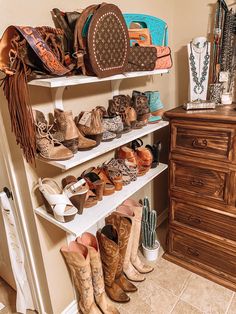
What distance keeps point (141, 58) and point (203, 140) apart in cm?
61

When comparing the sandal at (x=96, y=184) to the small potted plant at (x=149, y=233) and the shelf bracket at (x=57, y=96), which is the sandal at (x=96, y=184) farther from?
the small potted plant at (x=149, y=233)

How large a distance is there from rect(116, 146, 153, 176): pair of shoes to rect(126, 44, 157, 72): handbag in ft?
1.66

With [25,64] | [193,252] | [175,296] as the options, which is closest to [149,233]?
[193,252]

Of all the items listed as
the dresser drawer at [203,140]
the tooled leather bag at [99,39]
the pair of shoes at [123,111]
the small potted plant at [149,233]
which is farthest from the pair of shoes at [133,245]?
the tooled leather bag at [99,39]

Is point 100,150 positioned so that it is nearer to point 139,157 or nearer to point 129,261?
point 139,157

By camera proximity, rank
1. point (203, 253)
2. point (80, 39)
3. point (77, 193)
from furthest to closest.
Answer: point (203, 253), point (77, 193), point (80, 39)

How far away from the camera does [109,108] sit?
139 centimetres

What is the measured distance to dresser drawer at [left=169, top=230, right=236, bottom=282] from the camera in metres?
1.60

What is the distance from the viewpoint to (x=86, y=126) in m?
1.15

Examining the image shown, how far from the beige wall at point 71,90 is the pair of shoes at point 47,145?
0.45 feet

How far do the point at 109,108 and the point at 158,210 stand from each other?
1264 mm

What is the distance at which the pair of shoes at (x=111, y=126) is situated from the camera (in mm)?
1242

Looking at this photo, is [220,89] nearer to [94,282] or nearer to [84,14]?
[84,14]

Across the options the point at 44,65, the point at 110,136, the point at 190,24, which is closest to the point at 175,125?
the point at 110,136
